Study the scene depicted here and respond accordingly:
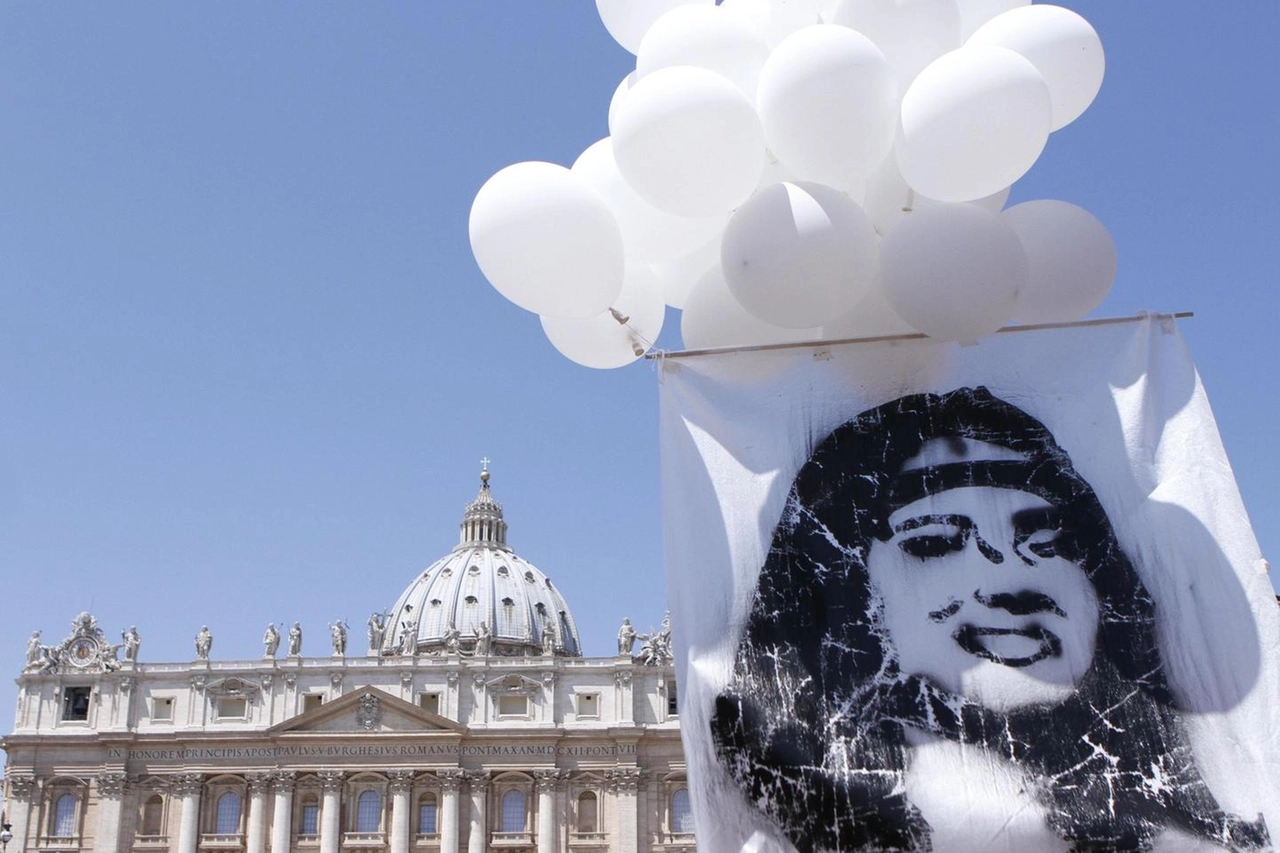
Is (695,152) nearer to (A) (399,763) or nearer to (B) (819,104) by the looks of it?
(B) (819,104)

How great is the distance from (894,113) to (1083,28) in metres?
1.47

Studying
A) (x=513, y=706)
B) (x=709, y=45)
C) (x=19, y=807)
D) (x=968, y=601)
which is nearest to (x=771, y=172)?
(x=709, y=45)

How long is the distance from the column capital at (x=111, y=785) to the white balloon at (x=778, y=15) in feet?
193

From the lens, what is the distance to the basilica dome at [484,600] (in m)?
95.5

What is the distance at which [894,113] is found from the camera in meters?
8.55

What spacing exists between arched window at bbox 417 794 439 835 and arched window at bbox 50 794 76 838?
15264 mm

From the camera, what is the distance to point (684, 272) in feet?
32.3

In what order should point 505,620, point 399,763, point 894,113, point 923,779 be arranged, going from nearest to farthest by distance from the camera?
point 923,779 < point 894,113 < point 399,763 < point 505,620

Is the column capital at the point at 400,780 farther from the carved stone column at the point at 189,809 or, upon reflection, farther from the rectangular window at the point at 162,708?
the rectangular window at the point at 162,708

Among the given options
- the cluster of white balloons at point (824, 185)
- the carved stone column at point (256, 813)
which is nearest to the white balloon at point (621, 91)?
the cluster of white balloons at point (824, 185)

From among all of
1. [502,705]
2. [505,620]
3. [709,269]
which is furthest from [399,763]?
[709,269]

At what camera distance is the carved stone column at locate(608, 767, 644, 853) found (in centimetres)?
5922

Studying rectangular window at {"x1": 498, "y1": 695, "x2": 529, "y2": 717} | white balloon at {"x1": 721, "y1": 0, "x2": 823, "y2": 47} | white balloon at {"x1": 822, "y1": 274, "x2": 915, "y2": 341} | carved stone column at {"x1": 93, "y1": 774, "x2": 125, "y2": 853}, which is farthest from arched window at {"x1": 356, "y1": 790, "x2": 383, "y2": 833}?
white balloon at {"x1": 721, "y1": 0, "x2": 823, "y2": 47}

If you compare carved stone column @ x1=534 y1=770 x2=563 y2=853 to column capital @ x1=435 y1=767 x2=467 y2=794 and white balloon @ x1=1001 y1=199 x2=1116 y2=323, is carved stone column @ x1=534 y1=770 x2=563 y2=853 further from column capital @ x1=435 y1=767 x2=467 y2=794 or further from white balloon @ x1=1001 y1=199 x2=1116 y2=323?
white balloon @ x1=1001 y1=199 x2=1116 y2=323
